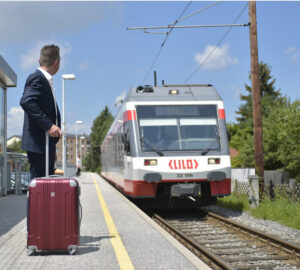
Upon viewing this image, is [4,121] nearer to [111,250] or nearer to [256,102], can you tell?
[256,102]

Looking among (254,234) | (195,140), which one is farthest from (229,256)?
(195,140)

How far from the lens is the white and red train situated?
10.7 metres

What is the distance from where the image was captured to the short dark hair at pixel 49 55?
533cm

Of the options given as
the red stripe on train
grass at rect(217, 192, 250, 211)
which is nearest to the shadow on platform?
the red stripe on train

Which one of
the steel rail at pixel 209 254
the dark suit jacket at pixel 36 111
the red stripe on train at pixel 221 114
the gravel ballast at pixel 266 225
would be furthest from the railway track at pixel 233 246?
the dark suit jacket at pixel 36 111

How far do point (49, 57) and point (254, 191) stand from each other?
8.83 meters

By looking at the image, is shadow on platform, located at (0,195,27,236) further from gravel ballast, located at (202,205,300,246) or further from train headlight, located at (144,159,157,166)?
gravel ballast, located at (202,205,300,246)

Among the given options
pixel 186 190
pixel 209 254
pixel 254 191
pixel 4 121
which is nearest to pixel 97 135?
pixel 4 121

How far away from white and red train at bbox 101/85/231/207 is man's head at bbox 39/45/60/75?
5.65 meters

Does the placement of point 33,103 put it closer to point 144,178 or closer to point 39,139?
point 39,139

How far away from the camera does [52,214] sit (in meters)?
5.01

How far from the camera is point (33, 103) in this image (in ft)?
16.8

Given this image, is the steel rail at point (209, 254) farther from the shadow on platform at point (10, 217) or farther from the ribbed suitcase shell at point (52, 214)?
the shadow on platform at point (10, 217)

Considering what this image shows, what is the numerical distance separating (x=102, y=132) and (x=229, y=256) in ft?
318
